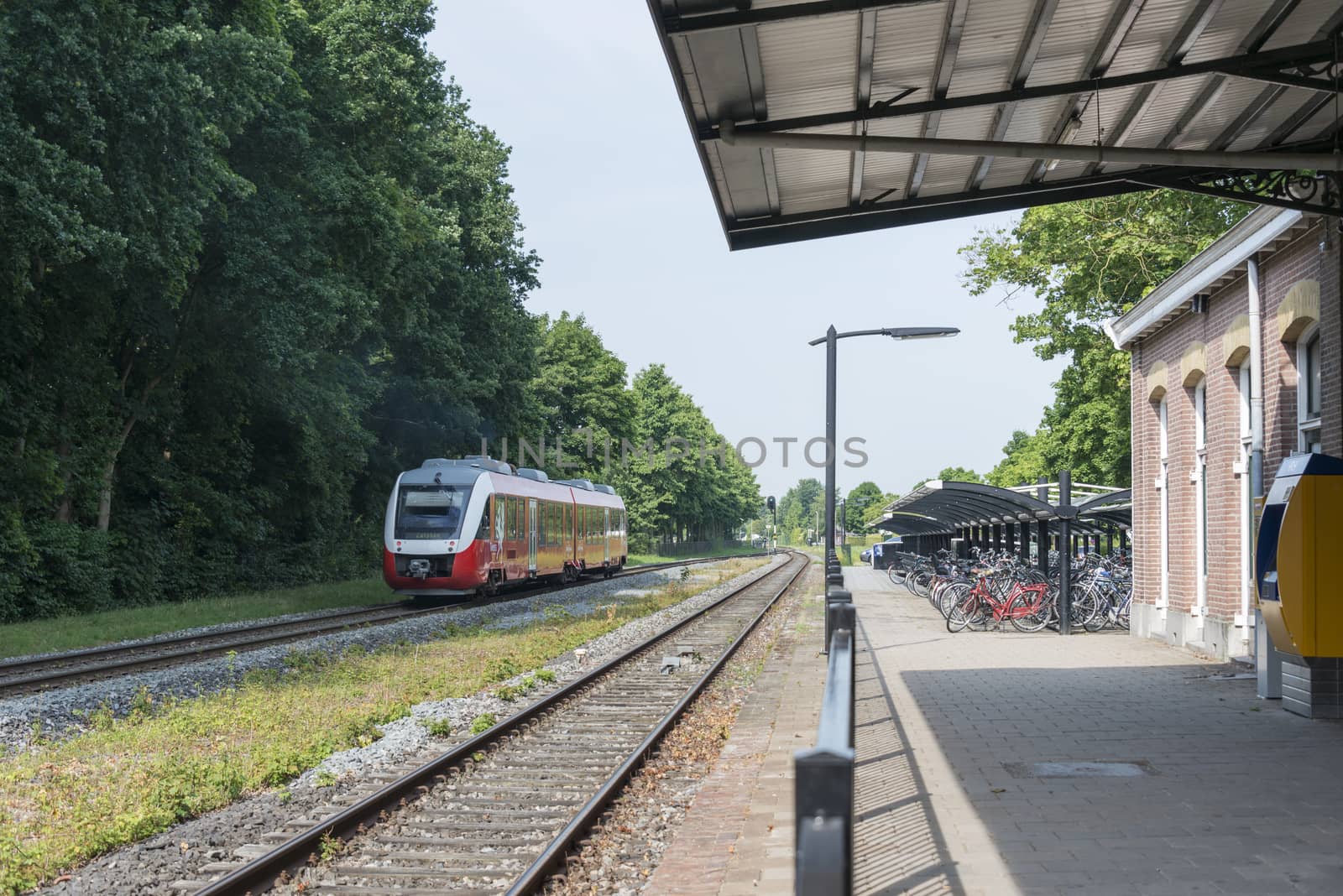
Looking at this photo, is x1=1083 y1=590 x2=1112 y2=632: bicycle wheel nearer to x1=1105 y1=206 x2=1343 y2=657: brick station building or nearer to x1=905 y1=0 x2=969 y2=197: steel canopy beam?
x1=1105 y1=206 x2=1343 y2=657: brick station building

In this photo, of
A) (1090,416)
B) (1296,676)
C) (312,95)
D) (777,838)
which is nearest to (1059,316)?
(1090,416)

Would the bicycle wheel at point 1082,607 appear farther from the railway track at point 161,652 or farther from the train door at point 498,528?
the train door at point 498,528

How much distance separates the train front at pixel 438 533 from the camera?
24.4m

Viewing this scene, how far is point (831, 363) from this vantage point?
1945 centimetres

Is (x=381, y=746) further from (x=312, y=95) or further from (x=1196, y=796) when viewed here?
(x=312, y=95)

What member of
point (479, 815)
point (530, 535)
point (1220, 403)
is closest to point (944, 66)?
point (479, 815)

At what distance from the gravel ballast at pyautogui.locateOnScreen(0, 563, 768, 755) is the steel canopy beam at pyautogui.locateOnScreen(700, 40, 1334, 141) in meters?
7.41

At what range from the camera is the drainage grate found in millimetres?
7655

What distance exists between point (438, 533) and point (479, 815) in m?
17.6

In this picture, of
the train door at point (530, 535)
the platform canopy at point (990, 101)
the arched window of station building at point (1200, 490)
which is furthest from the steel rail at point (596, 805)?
the train door at point (530, 535)

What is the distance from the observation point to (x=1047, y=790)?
7.18 metres

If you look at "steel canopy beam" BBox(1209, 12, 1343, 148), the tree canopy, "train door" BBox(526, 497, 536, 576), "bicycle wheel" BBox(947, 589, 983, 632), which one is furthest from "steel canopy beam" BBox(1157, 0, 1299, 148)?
"train door" BBox(526, 497, 536, 576)

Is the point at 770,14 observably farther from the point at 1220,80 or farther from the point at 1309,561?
the point at 1309,561

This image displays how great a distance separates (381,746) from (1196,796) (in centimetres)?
575
